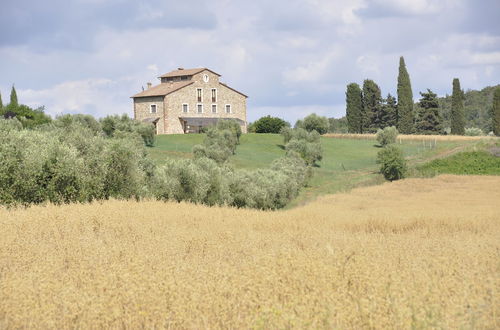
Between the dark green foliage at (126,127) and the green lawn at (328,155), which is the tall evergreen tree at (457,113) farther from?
the dark green foliage at (126,127)

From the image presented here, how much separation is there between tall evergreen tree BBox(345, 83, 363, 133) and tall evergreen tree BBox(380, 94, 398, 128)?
203 inches

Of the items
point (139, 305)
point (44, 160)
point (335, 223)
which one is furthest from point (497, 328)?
point (44, 160)

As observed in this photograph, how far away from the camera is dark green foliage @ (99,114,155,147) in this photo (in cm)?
7688

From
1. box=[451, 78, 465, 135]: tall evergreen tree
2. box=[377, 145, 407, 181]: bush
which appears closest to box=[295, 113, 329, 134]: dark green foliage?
box=[451, 78, 465, 135]: tall evergreen tree

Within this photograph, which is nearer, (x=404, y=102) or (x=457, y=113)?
(x=457, y=113)

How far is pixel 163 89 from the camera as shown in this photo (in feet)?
334

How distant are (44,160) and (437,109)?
9307 centimetres

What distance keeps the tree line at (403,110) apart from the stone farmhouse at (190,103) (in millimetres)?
22866

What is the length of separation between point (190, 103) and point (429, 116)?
151 ft

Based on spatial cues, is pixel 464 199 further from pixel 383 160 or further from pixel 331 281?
pixel 331 281

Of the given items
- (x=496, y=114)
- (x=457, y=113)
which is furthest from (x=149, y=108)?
(x=496, y=114)

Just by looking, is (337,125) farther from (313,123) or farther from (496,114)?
(496,114)

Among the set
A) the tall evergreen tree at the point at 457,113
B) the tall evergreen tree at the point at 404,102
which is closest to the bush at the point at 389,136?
the tall evergreen tree at the point at 404,102

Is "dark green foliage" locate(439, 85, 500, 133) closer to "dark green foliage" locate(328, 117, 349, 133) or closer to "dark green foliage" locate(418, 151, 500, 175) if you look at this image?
"dark green foliage" locate(328, 117, 349, 133)
